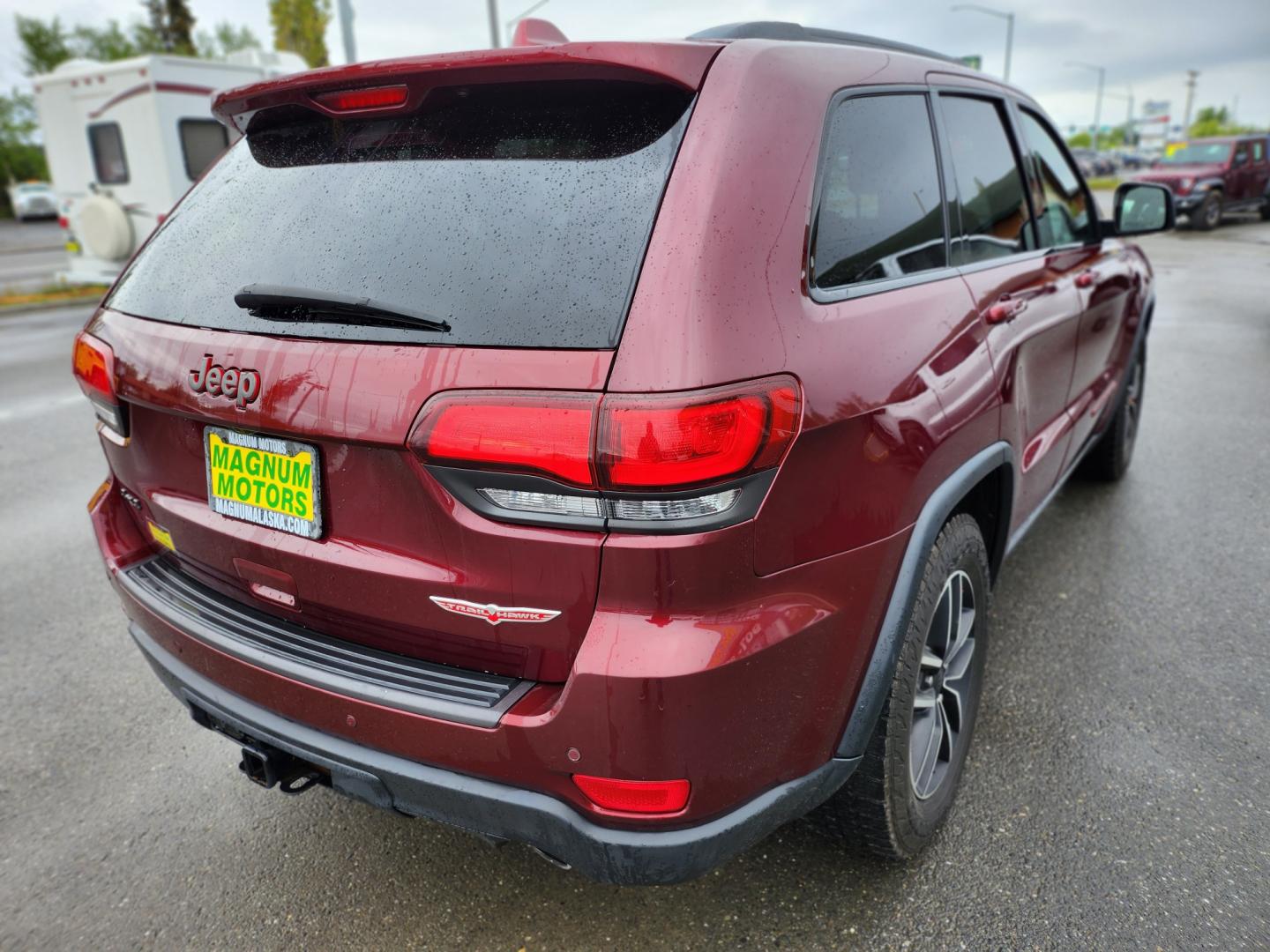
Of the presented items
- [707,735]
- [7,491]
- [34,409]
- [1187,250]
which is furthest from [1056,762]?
[1187,250]

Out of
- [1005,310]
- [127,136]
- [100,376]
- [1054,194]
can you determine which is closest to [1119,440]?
[1054,194]

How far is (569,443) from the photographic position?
1428 millimetres

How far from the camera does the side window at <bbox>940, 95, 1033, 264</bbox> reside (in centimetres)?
248

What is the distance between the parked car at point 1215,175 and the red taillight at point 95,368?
881 inches

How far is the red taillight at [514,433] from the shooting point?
1430 mm

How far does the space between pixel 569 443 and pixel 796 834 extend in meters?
1.42

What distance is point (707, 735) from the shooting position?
1.51 metres

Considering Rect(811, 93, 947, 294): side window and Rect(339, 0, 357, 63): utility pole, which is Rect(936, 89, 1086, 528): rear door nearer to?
Rect(811, 93, 947, 294): side window

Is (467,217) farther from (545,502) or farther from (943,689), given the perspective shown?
(943,689)

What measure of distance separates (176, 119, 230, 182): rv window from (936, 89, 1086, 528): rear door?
38.4ft

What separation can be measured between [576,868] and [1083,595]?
8.95 feet

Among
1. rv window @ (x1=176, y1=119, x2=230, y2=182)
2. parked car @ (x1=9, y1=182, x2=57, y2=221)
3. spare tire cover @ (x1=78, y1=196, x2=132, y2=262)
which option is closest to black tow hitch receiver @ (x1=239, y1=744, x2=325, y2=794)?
rv window @ (x1=176, y1=119, x2=230, y2=182)

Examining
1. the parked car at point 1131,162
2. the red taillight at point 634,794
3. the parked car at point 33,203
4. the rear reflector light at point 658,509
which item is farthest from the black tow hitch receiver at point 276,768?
the parked car at point 1131,162

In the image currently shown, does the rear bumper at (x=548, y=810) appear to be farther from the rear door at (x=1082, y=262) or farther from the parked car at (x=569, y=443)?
the rear door at (x=1082, y=262)
